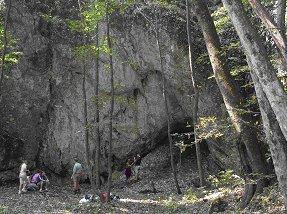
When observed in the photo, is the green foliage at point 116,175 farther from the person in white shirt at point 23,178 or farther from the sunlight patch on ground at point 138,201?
the sunlight patch on ground at point 138,201

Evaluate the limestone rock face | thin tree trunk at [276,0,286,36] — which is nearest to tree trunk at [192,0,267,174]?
thin tree trunk at [276,0,286,36]

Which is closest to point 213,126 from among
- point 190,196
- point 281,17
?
point 190,196

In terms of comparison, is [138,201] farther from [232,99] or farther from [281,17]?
[281,17]

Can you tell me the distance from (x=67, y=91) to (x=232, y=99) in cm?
1149

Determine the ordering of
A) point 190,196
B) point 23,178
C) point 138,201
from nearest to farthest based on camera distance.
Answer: point 190,196, point 138,201, point 23,178

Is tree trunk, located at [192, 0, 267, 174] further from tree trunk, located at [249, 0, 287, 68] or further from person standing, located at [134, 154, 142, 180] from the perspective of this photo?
person standing, located at [134, 154, 142, 180]

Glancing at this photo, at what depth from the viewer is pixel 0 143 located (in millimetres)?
18375

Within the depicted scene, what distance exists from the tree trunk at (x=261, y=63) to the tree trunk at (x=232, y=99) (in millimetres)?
2156

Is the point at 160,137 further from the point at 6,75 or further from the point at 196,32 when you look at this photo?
the point at 6,75

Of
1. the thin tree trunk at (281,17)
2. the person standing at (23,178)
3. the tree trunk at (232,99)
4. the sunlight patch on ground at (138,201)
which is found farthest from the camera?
the person standing at (23,178)

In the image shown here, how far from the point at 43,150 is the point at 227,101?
40.4ft

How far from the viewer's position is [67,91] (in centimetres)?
1881

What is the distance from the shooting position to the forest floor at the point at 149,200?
29.6 feet

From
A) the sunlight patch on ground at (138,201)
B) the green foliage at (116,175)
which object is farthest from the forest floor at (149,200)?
the green foliage at (116,175)
